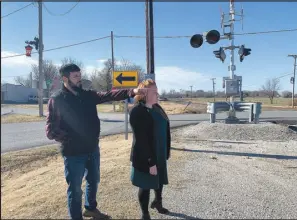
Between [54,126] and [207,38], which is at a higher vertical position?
[207,38]

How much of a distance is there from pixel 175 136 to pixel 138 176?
781 centimetres

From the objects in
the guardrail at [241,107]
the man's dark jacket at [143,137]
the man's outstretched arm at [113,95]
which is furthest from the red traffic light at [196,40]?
the man's dark jacket at [143,137]

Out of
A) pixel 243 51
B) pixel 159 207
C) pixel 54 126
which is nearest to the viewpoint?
pixel 54 126

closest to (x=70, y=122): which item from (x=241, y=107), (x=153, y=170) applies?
(x=153, y=170)

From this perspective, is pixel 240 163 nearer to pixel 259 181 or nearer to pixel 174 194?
pixel 259 181

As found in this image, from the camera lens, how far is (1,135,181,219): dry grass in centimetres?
407

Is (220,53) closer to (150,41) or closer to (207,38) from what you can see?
(207,38)

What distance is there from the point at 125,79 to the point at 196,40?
2513mm

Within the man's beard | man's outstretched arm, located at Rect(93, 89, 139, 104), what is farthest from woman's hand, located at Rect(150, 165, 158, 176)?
the man's beard

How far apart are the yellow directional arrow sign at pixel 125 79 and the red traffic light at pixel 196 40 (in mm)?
2028

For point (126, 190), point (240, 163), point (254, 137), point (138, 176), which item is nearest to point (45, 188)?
point (126, 190)

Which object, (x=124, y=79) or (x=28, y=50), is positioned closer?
(x=124, y=79)

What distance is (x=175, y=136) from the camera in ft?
37.6

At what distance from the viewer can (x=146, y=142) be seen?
142 inches
